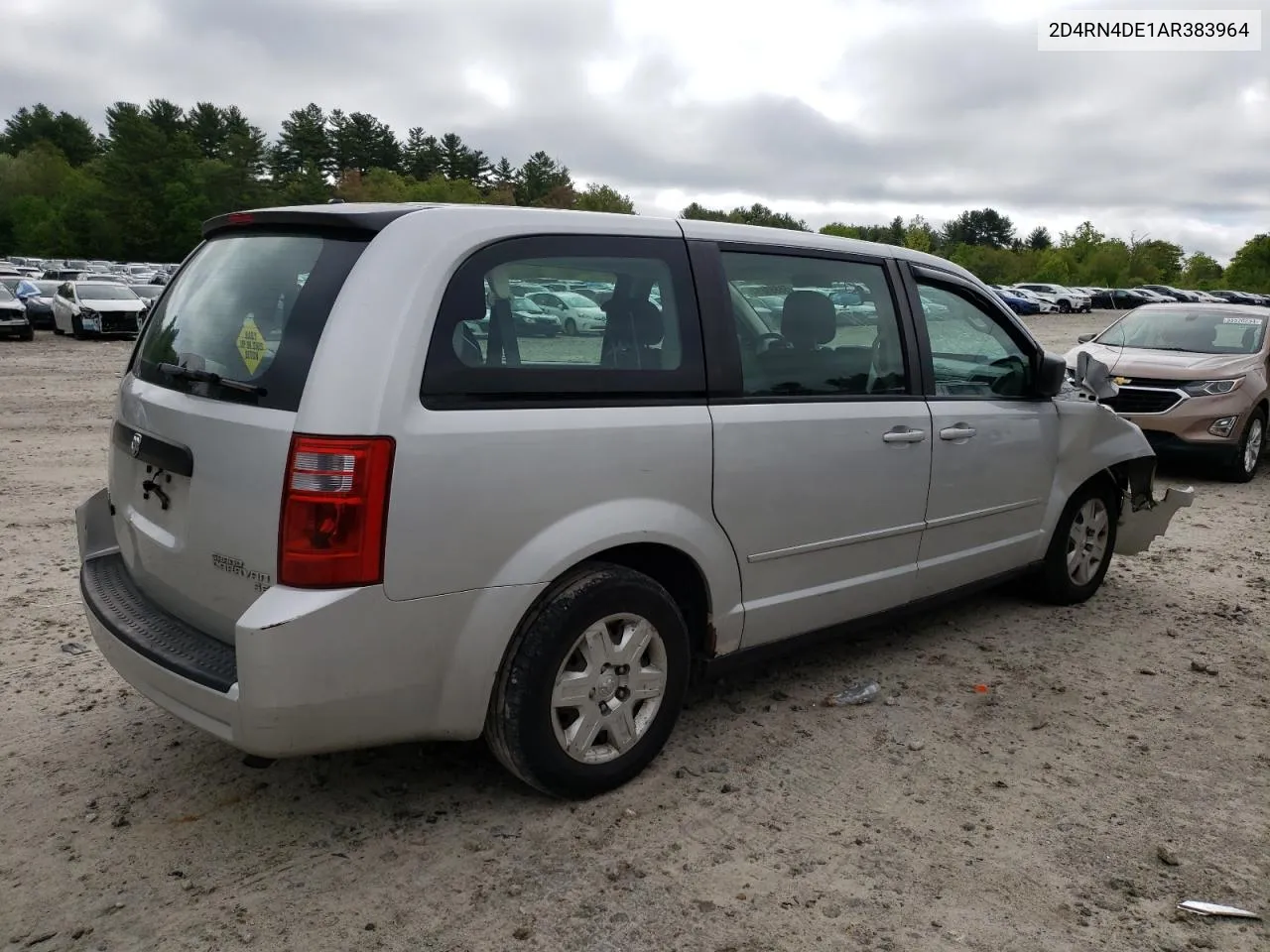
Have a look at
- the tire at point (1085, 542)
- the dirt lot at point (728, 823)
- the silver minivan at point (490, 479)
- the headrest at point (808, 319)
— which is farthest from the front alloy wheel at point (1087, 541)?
the headrest at point (808, 319)

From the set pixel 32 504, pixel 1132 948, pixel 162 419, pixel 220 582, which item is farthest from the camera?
pixel 32 504

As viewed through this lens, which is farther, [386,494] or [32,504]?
[32,504]

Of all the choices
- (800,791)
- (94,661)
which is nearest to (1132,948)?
(800,791)

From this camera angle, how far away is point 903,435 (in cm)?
410

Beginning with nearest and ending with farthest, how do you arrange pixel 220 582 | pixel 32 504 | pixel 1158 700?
1. pixel 220 582
2. pixel 1158 700
3. pixel 32 504

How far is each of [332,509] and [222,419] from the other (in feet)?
1.69

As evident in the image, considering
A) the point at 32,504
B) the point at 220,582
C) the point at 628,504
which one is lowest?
the point at 32,504

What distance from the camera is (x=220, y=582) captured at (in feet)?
9.52

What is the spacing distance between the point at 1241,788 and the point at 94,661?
14.7 feet

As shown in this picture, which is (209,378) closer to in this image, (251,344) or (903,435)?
(251,344)

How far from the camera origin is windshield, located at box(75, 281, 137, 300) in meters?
24.9

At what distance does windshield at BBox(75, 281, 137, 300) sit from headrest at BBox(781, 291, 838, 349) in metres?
24.8

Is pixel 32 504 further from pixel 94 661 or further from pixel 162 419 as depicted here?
pixel 162 419

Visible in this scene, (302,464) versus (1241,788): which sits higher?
(302,464)
